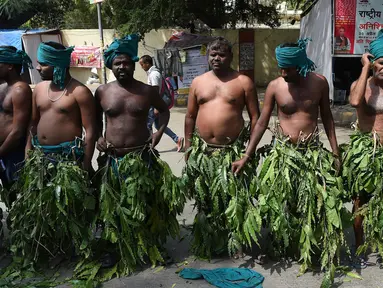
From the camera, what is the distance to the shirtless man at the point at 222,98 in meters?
4.04

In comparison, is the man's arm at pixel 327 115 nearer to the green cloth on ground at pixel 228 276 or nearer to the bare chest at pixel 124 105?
the green cloth on ground at pixel 228 276

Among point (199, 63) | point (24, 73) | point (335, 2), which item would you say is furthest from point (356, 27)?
point (24, 73)

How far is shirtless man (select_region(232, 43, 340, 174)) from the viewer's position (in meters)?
3.93

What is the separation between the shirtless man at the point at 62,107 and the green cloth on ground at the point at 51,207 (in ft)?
0.52

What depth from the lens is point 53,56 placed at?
3.83 m

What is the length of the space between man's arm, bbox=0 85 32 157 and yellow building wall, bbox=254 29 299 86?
46.0 feet

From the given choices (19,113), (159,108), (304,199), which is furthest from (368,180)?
(19,113)

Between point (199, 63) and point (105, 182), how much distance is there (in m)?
9.67

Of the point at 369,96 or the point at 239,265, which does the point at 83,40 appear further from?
the point at 369,96

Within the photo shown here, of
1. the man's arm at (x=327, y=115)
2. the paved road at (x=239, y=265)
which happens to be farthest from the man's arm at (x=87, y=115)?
the man's arm at (x=327, y=115)

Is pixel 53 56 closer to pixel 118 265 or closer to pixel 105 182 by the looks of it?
pixel 105 182

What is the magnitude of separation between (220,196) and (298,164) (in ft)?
2.42

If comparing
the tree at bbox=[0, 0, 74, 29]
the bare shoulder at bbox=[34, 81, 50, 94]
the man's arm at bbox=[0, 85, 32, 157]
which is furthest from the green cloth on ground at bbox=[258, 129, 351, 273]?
the tree at bbox=[0, 0, 74, 29]

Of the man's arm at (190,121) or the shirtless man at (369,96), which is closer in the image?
the shirtless man at (369,96)
